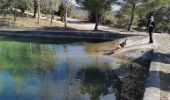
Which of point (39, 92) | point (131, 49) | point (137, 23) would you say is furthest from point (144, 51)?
point (137, 23)

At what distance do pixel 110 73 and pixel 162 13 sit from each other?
84.8 ft

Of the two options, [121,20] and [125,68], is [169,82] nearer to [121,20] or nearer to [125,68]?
[125,68]

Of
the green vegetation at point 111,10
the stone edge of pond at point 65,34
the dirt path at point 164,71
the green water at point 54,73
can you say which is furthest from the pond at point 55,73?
the green vegetation at point 111,10

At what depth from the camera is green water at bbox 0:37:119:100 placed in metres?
15.0

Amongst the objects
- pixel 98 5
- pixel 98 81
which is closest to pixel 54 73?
pixel 98 81

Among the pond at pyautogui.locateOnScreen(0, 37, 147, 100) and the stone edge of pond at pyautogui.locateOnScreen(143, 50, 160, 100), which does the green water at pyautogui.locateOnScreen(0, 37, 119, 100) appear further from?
the stone edge of pond at pyautogui.locateOnScreen(143, 50, 160, 100)

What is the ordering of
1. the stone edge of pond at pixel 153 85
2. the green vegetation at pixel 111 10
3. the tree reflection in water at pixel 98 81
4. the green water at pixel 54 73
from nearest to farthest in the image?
the stone edge of pond at pixel 153 85 < the green water at pixel 54 73 < the tree reflection in water at pixel 98 81 < the green vegetation at pixel 111 10

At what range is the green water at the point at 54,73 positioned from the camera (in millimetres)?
15039

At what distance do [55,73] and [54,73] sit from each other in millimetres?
53

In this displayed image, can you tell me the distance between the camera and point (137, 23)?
47.5 metres

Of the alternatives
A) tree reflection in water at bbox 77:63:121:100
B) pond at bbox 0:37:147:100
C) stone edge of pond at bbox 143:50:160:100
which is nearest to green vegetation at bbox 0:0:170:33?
pond at bbox 0:37:147:100

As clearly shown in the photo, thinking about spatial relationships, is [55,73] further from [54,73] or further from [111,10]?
[111,10]

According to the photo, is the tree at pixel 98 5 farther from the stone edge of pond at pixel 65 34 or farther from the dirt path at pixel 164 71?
the dirt path at pixel 164 71

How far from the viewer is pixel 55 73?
19.3m
